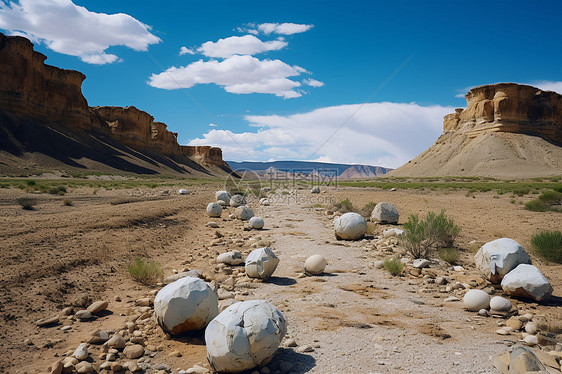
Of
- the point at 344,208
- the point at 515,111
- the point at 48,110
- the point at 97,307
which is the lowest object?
the point at 97,307

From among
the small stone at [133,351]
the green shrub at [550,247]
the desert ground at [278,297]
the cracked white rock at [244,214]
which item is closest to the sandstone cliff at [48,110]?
the cracked white rock at [244,214]

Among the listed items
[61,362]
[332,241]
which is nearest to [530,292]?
[332,241]

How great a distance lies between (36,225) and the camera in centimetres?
1016

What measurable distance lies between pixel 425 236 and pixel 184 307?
22.5 feet

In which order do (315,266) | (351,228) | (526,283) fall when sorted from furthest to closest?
1. (351,228)
2. (315,266)
3. (526,283)

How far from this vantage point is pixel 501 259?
6586mm

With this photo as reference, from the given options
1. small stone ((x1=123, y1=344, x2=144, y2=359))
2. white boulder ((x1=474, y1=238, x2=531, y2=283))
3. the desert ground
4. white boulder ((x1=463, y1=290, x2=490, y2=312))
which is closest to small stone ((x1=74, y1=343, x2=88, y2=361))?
the desert ground

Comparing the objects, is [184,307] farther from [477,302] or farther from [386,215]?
[386,215]

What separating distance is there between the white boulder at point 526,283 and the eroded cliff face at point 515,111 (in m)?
93.7

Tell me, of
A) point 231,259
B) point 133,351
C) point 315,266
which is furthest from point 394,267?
point 133,351

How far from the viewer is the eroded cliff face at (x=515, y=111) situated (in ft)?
281

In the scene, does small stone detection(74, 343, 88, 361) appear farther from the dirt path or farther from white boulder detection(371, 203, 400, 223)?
white boulder detection(371, 203, 400, 223)

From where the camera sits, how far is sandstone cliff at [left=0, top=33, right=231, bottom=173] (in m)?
60.4

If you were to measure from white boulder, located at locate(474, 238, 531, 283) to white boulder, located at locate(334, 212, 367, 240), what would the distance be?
447cm
